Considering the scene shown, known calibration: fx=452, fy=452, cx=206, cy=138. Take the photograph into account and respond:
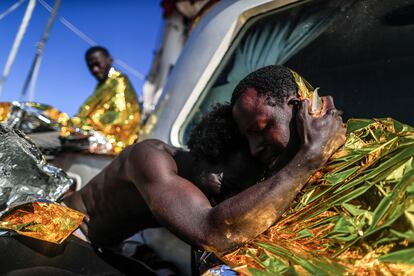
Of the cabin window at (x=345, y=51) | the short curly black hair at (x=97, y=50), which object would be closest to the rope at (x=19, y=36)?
the short curly black hair at (x=97, y=50)

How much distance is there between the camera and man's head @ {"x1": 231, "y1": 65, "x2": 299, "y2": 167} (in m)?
1.31

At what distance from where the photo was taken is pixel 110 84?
13.6ft

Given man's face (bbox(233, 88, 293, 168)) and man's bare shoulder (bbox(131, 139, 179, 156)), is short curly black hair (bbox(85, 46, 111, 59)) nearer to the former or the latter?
man's bare shoulder (bbox(131, 139, 179, 156))

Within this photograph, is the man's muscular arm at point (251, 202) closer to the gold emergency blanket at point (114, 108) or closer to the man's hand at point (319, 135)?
the man's hand at point (319, 135)

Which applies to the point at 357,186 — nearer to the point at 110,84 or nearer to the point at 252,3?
the point at 252,3

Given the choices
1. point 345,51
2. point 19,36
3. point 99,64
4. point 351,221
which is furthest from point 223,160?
point 19,36

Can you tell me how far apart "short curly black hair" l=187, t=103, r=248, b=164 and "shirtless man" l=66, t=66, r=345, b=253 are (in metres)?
0.05

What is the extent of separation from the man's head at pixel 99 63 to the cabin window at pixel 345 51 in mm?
2556

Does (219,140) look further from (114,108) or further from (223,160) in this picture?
(114,108)

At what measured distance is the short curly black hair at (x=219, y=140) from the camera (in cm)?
148

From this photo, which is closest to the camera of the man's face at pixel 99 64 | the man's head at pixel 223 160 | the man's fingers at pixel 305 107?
the man's fingers at pixel 305 107

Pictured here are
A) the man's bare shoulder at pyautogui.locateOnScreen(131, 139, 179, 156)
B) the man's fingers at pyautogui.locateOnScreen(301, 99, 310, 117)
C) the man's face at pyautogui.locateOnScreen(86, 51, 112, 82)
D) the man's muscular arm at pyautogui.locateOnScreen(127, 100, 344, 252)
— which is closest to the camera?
the man's muscular arm at pyautogui.locateOnScreen(127, 100, 344, 252)

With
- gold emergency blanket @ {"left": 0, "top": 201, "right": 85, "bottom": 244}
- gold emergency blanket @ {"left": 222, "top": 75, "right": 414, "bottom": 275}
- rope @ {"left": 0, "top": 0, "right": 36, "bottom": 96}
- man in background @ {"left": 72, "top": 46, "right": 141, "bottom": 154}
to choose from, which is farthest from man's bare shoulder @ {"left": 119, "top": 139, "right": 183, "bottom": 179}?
rope @ {"left": 0, "top": 0, "right": 36, "bottom": 96}

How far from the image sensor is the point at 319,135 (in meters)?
1.19
